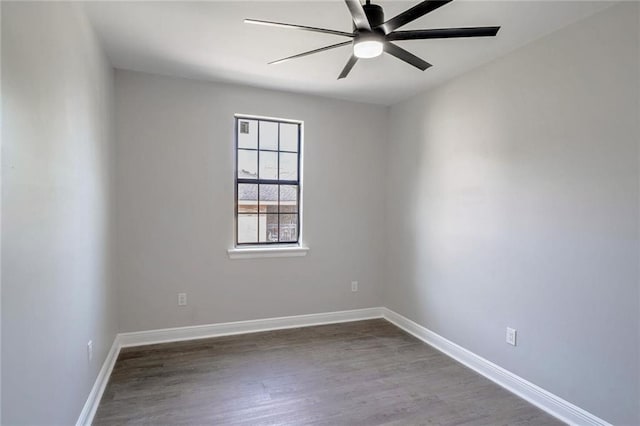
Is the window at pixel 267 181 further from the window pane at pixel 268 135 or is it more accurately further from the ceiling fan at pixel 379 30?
the ceiling fan at pixel 379 30

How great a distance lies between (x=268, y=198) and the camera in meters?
3.78

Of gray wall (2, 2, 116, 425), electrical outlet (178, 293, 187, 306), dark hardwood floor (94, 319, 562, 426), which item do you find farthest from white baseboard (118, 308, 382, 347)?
gray wall (2, 2, 116, 425)

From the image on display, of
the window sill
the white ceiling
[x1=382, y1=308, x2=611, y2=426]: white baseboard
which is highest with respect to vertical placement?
the white ceiling

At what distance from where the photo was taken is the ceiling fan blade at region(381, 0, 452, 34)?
1.48m

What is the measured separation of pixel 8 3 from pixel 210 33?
1412 millimetres

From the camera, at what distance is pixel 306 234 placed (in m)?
3.87

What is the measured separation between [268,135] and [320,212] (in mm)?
1040

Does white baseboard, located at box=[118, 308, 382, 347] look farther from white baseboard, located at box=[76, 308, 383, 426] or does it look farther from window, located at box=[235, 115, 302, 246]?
window, located at box=[235, 115, 302, 246]

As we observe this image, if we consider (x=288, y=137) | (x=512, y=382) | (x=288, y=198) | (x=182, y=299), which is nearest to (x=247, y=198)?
(x=288, y=198)

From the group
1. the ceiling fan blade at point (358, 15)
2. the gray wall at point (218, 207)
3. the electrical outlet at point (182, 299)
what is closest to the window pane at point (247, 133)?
the gray wall at point (218, 207)

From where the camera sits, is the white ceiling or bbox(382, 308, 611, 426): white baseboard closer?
the white ceiling

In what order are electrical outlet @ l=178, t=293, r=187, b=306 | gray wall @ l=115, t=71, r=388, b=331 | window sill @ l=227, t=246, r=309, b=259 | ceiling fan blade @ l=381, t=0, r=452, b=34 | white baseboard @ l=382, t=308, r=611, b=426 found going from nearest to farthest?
ceiling fan blade @ l=381, t=0, r=452, b=34
white baseboard @ l=382, t=308, r=611, b=426
gray wall @ l=115, t=71, r=388, b=331
electrical outlet @ l=178, t=293, r=187, b=306
window sill @ l=227, t=246, r=309, b=259

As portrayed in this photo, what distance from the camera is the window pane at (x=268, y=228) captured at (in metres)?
3.77

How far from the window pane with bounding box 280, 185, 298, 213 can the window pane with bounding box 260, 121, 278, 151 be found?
46cm
